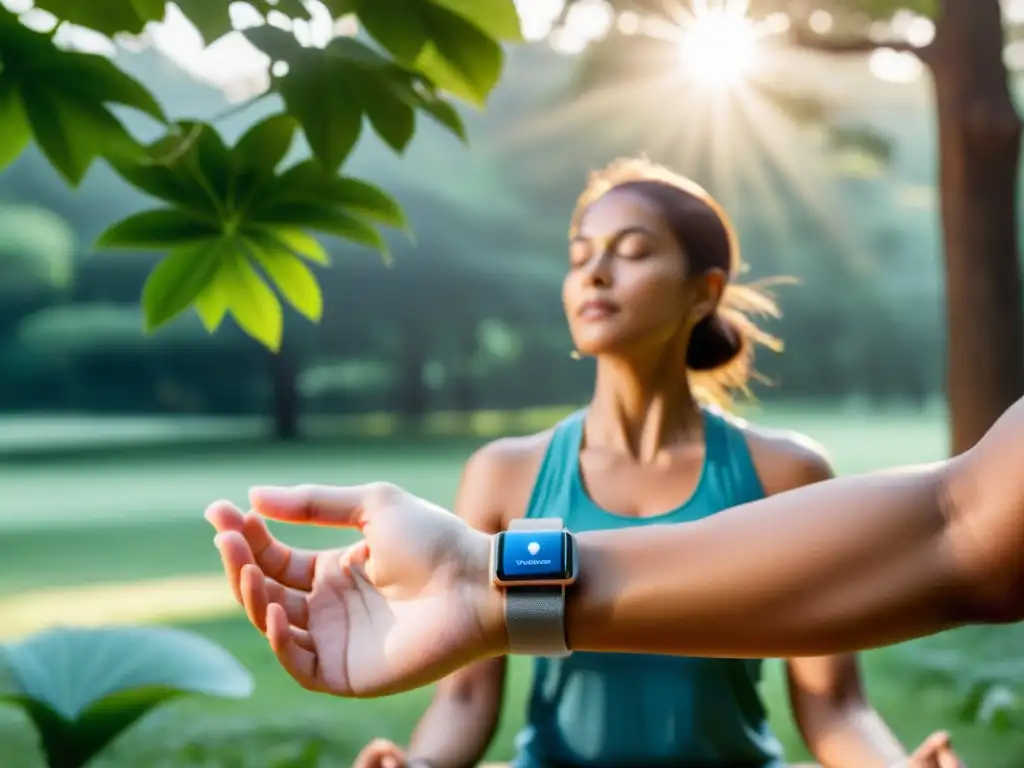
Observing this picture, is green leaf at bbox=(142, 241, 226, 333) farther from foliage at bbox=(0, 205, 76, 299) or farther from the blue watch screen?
A: foliage at bbox=(0, 205, 76, 299)

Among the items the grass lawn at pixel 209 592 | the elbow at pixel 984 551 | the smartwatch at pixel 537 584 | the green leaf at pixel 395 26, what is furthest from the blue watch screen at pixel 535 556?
the grass lawn at pixel 209 592

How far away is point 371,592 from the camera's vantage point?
78 centimetres

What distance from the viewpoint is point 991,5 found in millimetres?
3018

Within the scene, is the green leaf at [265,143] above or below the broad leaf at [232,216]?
above

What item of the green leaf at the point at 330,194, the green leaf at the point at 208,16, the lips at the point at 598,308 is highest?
the green leaf at the point at 208,16

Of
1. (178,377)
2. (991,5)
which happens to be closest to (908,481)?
(991,5)

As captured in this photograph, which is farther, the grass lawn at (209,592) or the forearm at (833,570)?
the grass lawn at (209,592)

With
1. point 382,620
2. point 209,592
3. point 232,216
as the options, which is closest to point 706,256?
point 232,216

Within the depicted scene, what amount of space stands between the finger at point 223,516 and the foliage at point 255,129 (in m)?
0.19

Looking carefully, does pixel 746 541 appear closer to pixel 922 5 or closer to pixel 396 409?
pixel 922 5

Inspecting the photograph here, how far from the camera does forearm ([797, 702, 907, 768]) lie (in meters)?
1.13

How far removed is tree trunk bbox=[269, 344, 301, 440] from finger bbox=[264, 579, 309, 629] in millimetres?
7491

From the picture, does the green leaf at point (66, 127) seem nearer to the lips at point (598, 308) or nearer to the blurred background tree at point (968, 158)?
the lips at point (598, 308)

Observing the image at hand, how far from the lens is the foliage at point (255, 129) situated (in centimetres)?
78
